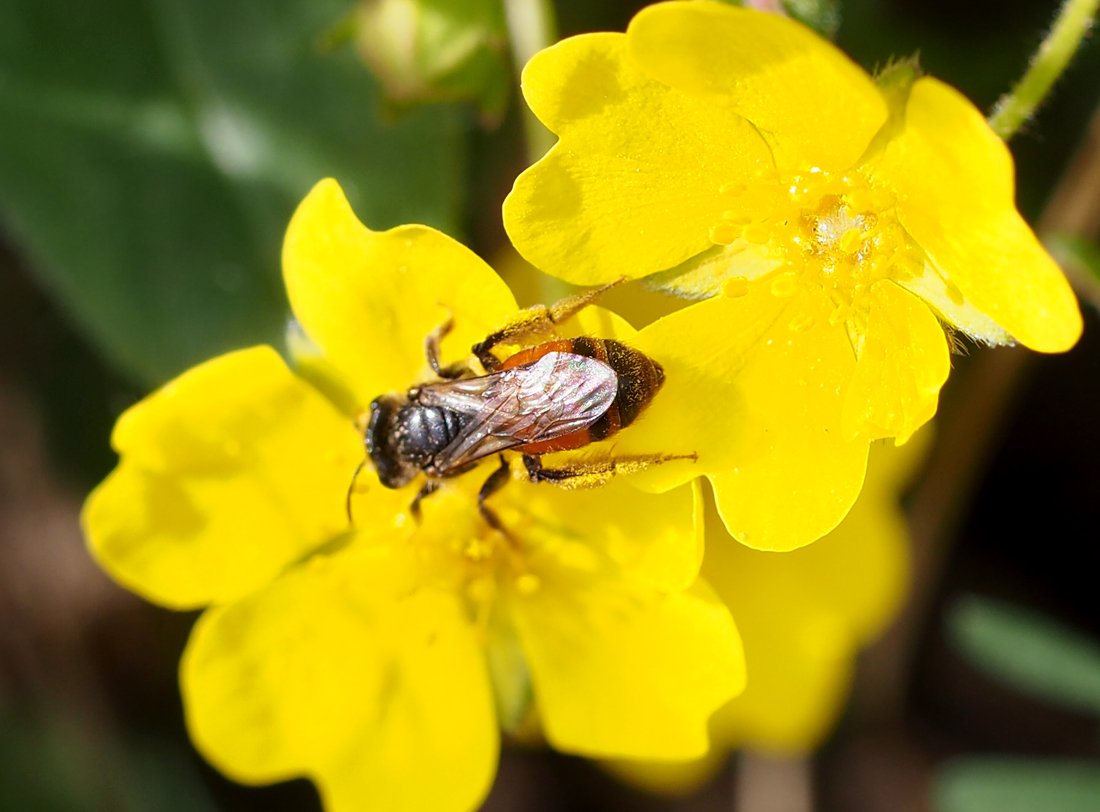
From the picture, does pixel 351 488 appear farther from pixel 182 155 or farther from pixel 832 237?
pixel 182 155

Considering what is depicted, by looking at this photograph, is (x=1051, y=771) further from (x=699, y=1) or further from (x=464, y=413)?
(x=699, y=1)

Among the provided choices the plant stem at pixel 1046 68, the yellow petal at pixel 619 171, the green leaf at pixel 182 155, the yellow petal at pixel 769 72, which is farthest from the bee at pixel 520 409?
the green leaf at pixel 182 155

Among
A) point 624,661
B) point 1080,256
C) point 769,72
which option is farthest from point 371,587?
point 1080,256

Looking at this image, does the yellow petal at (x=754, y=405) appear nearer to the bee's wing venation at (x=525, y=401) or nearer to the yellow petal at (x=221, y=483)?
the bee's wing venation at (x=525, y=401)

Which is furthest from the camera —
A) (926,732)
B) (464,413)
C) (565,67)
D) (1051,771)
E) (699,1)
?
(926,732)

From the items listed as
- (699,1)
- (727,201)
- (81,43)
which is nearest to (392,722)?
(727,201)

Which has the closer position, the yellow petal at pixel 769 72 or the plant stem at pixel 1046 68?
the yellow petal at pixel 769 72
